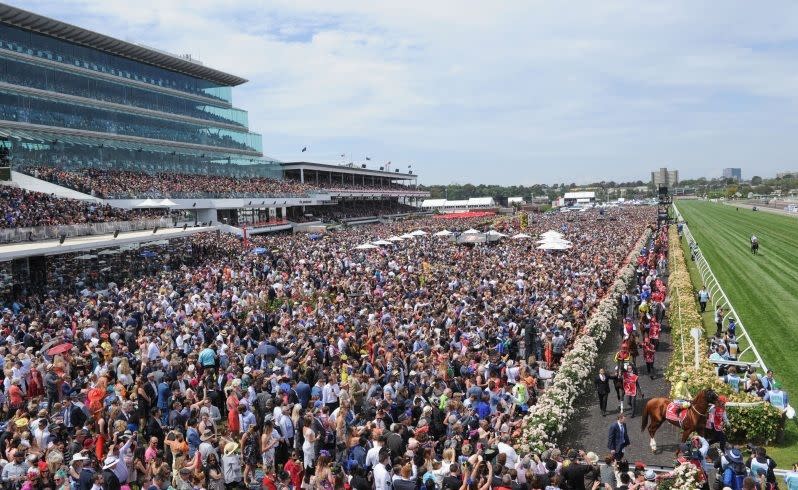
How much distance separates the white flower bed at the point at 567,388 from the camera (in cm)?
888

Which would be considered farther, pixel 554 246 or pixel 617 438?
pixel 554 246

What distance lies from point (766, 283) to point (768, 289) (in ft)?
5.31

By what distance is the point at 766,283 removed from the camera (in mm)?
25547

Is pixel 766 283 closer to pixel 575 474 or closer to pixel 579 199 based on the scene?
pixel 575 474

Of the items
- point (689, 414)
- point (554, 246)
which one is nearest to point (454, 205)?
point (554, 246)

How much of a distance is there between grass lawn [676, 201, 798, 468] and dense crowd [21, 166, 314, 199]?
34.2 metres

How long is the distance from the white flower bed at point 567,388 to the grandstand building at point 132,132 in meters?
26.0

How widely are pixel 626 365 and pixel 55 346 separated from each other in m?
11.6

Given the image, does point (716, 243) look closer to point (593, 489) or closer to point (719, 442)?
point (719, 442)

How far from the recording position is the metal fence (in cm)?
2177

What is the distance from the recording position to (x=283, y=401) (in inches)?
380

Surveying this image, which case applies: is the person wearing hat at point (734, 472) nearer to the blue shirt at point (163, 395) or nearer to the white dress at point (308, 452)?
the white dress at point (308, 452)

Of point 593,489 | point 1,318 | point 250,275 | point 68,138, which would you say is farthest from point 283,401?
point 68,138

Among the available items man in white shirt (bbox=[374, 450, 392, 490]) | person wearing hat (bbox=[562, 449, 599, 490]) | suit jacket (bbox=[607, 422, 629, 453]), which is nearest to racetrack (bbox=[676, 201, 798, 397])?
suit jacket (bbox=[607, 422, 629, 453])
